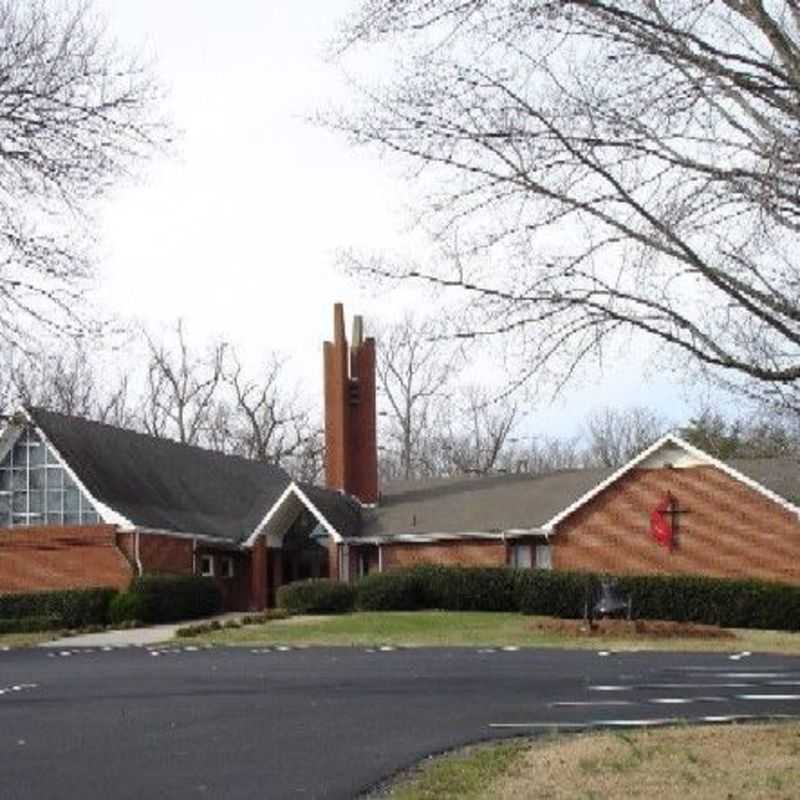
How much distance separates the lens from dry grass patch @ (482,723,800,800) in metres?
9.85

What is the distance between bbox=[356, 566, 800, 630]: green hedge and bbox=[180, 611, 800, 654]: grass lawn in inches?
42.0

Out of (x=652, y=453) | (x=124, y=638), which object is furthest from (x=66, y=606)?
(x=652, y=453)

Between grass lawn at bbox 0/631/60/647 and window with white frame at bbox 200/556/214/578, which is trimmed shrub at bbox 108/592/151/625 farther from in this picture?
window with white frame at bbox 200/556/214/578

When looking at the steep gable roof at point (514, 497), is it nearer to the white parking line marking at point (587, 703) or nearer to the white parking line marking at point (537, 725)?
the white parking line marking at point (587, 703)

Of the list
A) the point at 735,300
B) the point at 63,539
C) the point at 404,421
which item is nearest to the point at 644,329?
the point at 735,300

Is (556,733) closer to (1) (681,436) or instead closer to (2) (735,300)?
(2) (735,300)

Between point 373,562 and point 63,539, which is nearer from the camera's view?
point 63,539

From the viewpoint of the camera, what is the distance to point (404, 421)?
7625 centimetres

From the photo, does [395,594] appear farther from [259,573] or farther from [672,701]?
[672,701]

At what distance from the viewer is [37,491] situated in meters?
44.2

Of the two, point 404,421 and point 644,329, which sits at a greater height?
point 404,421

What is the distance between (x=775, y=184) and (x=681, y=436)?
1352 inches

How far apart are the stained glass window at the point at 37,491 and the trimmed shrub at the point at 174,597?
11.3ft

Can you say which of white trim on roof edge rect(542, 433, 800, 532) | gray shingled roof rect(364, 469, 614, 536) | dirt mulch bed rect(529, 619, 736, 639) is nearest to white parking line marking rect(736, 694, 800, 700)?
dirt mulch bed rect(529, 619, 736, 639)
